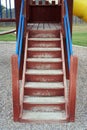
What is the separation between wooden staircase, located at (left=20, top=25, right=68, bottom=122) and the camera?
5.23 meters

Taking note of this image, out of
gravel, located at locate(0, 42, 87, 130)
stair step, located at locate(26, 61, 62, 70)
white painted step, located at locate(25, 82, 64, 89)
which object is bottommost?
gravel, located at locate(0, 42, 87, 130)

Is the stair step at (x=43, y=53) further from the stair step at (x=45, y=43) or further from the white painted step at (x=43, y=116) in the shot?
the white painted step at (x=43, y=116)

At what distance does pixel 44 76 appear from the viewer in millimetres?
5664

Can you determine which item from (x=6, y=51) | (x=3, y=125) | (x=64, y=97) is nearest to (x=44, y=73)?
(x=64, y=97)

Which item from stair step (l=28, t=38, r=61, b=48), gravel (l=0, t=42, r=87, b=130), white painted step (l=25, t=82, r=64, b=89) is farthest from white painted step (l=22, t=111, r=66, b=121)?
stair step (l=28, t=38, r=61, b=48)

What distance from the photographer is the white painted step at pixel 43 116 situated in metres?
5.01

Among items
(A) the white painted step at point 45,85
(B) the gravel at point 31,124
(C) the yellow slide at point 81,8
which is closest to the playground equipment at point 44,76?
(A) the white painted step at point 45,85

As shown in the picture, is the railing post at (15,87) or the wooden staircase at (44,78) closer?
the railing post at (15,87)

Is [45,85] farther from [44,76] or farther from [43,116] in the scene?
[43,116]

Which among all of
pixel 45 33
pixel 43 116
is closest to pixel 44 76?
pixel 43 116

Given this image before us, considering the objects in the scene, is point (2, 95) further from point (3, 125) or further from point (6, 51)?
point (6, 51)

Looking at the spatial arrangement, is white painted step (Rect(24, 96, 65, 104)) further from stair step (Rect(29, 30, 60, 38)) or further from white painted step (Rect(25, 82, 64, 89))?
stair step (Rect(29, 30, 60, 38))

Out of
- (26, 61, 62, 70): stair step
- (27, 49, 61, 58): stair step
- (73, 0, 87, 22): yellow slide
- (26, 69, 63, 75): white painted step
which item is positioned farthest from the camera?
(73, 0, 87, 22): yellow slide

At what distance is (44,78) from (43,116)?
0.87 m
